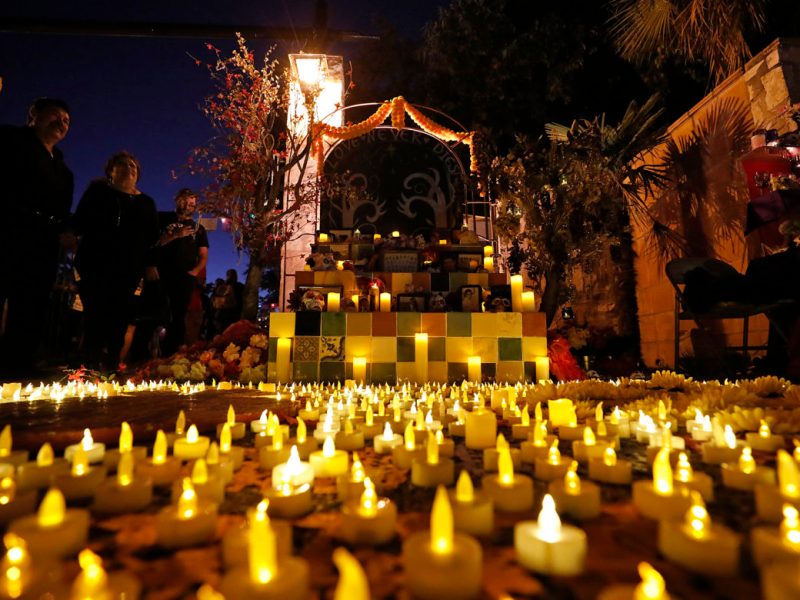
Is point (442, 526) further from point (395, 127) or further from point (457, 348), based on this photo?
point (395, 127)

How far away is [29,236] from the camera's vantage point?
3.65 m

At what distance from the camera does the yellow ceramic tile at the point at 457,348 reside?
14.0 feet

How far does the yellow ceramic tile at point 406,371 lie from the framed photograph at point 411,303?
862 mm

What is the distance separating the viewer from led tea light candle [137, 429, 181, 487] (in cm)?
128

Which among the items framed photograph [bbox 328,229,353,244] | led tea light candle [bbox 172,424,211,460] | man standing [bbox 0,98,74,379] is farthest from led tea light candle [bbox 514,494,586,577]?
framed photograph [bbox 328,229,353,244]

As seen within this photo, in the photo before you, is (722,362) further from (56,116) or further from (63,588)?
(56,116)

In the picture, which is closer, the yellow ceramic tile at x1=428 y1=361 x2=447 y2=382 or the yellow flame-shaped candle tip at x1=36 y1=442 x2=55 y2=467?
the yellow flame-shaped candle tip at x1=36 y1=442 x2=55 y2=467

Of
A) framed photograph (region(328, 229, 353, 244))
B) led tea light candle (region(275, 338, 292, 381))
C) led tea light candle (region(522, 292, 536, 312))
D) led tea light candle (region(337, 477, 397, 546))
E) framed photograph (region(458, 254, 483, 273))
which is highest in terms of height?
framed photograph (region(328, 229, 353, 244))

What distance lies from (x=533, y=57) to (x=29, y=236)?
381 inches

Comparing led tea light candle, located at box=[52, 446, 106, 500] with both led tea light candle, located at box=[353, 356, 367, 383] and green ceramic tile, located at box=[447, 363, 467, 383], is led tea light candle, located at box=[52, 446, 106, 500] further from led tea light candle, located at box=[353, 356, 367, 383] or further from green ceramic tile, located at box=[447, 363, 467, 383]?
green ceramic tile, located at box=[447, 363, 467, 383]

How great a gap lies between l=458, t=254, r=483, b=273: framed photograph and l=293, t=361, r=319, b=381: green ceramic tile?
2.70 m

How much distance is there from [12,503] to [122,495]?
0.23 metres

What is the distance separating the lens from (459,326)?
4.31 metres

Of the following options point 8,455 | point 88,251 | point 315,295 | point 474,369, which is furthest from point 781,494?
point 88,251
